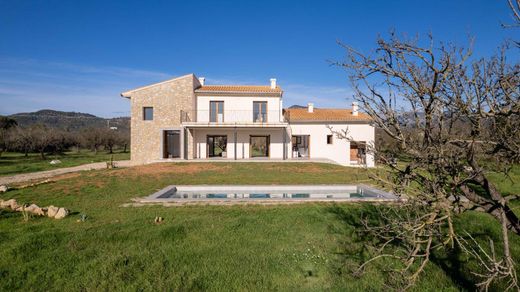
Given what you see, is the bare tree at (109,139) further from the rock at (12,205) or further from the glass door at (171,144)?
the rock at (12,205)

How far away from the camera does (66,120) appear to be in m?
71.6

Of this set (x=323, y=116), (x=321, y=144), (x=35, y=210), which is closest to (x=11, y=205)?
(x=35, y=210)

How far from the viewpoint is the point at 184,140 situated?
2012 centimetres

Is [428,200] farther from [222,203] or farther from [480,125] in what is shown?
[222,203]

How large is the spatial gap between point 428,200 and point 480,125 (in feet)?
2.34

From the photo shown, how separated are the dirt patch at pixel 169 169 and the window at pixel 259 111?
584 cm

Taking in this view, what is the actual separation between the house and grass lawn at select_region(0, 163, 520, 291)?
1325cm

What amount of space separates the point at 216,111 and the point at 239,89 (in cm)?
239

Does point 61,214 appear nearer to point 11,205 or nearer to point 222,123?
point 11,205

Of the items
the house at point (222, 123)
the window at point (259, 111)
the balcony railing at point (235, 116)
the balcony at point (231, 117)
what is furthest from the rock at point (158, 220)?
the window at point (259, 111)

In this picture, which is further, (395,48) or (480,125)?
(395,48)

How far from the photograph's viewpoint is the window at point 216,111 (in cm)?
Answer: 2080

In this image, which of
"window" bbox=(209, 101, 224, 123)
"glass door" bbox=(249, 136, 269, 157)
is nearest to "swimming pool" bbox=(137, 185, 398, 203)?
"window" bbox=(209, 101, 224, 123)

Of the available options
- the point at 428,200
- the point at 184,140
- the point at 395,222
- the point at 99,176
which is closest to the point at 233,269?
the point at 395,222
